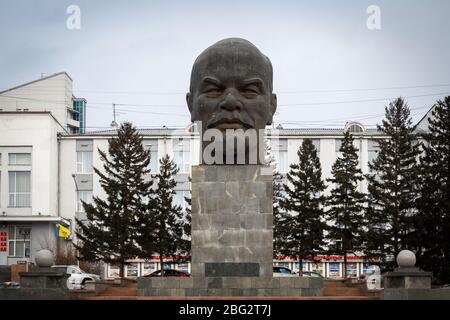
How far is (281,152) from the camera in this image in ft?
154

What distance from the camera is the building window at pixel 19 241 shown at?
45.2 metres

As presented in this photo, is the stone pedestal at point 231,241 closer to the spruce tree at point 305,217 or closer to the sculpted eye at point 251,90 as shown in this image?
the sculpted eye at point 251,90

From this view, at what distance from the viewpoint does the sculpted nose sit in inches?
712

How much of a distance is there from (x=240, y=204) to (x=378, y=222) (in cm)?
1532

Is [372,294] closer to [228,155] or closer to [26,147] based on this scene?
[228,155]

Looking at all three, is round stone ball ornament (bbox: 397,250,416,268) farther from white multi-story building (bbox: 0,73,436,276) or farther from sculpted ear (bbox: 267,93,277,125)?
white multi-story building (bbox: 0,73,436,276)

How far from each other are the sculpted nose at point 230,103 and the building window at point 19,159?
30114 mm

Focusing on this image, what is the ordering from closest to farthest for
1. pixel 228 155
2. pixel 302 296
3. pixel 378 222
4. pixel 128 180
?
pixel 302 296 → pixel 228 155 → pixel 378 222 → pixel 128 180

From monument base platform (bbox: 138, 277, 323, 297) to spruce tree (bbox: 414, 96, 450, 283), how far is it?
45.1 feet

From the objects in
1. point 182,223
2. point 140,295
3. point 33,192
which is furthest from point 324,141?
point 140,295

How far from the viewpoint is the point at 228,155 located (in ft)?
61.0

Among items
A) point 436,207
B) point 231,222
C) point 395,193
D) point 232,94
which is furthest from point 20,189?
point 232,94

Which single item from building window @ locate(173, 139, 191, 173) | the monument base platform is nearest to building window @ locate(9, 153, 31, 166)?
building window @ locate(173, 139, 191, 173)

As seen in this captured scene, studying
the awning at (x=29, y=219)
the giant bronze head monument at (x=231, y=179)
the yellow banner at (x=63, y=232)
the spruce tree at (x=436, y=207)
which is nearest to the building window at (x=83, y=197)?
the yellow banner at (x=63, y=232)
